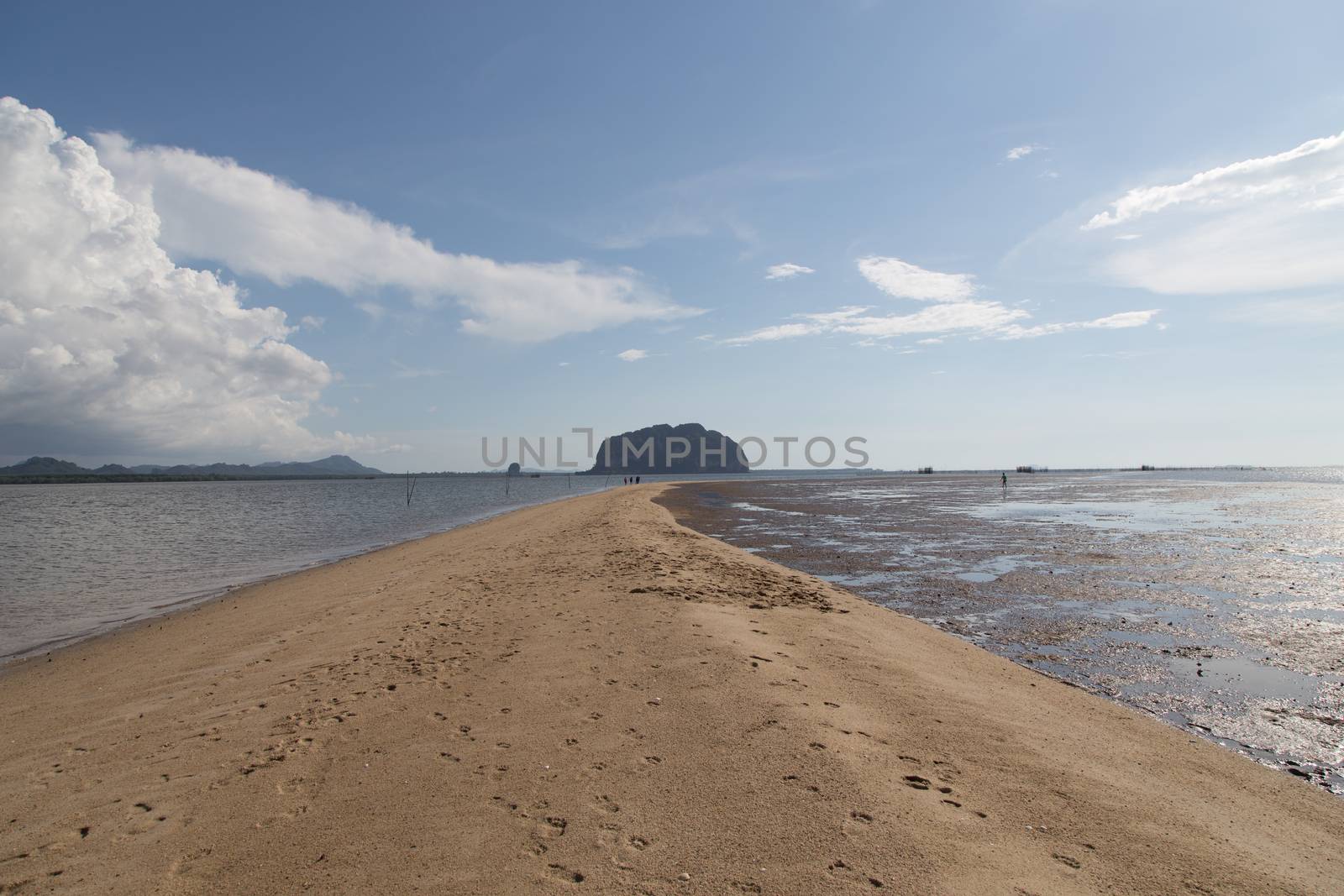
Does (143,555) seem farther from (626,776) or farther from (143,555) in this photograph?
(626,776)

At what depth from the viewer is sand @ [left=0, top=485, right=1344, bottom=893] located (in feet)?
13.1

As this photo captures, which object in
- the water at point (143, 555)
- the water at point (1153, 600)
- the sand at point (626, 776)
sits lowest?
the water at point (143, 555)

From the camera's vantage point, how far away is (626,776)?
5.11m

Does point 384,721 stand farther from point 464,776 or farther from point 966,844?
point 966,844

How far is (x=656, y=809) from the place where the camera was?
458 cm

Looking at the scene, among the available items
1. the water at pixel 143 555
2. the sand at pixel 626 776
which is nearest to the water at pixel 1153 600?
the sand at pixel 626 776

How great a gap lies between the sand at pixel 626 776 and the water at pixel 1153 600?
1104 mm

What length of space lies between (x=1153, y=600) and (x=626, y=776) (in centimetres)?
1334

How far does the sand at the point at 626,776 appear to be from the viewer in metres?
4.00

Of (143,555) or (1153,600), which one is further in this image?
(143,555)

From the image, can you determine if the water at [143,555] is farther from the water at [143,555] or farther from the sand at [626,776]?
the sand at [626,776]

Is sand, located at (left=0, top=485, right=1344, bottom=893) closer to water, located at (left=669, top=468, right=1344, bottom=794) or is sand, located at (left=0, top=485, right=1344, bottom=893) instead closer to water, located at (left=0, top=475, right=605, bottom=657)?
water, located at (left=669, top=468, right=1344, bottom=794)

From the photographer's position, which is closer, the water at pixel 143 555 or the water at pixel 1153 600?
the water at pixel 1153 600

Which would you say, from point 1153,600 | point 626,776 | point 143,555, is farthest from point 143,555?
point 1153,600
